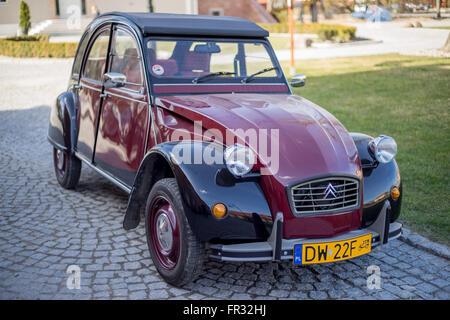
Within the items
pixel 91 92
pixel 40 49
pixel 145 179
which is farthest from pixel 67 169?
pixel 40 49

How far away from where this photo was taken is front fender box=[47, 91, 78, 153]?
579 cm

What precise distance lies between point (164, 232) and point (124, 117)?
4.79 ft

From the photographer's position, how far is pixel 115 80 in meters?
4.46

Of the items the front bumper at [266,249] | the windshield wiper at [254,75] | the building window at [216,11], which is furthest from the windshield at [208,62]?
the building window at [216,11]

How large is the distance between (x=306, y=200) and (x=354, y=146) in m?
0.75

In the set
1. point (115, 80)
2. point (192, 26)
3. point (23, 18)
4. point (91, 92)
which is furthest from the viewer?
point (23, 18)

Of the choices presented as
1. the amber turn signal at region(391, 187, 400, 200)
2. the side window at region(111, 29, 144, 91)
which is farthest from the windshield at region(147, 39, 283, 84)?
the amber turn signal at region(391, 187, 400, 200)

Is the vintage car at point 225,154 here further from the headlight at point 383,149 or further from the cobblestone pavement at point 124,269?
the cobblestone pavement at point 124,269

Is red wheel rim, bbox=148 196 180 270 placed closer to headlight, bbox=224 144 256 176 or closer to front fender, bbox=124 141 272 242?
front fender, bbox=124 141 272 242

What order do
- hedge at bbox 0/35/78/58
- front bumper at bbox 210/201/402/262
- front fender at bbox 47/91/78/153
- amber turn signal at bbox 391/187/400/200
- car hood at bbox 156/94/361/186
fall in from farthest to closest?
hedge at bbox 0/35/78/58
front fender at bbox 47/91/78/153
amber turn signal at bbox 391/187/400/200
car hood at bbox 156/94/361/186
front bumper at bbox 210/201/402/262

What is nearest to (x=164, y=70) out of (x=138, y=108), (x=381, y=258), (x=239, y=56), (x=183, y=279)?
(x=138, y=108)

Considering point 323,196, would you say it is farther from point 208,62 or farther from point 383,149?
point 208,62

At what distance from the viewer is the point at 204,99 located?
14.2 feet

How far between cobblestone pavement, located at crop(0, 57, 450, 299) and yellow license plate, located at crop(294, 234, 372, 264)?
0.43 meters
